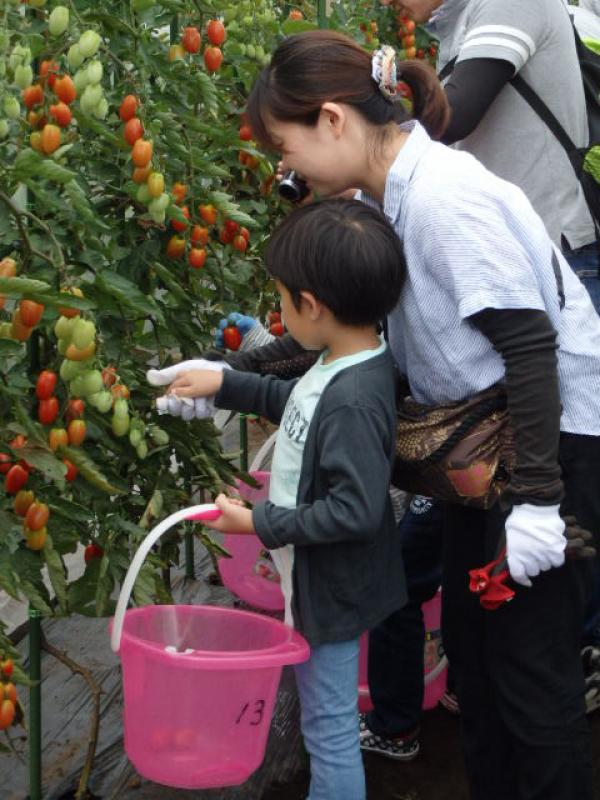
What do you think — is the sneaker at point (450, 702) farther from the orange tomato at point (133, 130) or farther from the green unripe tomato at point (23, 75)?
the green unripe tomato at point (23, 75)

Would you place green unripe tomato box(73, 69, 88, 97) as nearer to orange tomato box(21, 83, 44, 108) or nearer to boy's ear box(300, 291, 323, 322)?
orange tomato box(21, 83, 44, 108)

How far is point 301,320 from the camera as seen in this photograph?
6.32ft

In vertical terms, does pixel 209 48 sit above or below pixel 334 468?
above

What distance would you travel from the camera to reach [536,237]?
183cm

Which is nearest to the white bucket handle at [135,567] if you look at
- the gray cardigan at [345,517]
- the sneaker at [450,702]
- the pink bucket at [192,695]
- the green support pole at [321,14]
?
the pink bucket at [192,695]

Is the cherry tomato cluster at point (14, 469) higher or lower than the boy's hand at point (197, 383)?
higher

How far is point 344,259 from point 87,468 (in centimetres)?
52

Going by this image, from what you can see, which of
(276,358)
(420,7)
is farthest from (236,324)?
(420,7)

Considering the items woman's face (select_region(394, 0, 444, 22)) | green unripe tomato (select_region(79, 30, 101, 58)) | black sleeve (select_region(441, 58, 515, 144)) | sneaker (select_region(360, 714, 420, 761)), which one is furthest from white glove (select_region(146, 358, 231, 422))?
woman's face (select_region(394, 0, 444, 22))

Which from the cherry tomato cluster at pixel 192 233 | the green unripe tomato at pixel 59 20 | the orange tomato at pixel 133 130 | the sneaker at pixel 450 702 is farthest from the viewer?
the sneaker at pixel 450 702

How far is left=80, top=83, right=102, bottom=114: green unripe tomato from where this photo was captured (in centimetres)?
181

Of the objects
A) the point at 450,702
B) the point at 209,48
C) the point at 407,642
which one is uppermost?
the point at 209,48

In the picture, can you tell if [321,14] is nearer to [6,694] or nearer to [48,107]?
[48,107]

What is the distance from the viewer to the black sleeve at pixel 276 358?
7.29 ft
